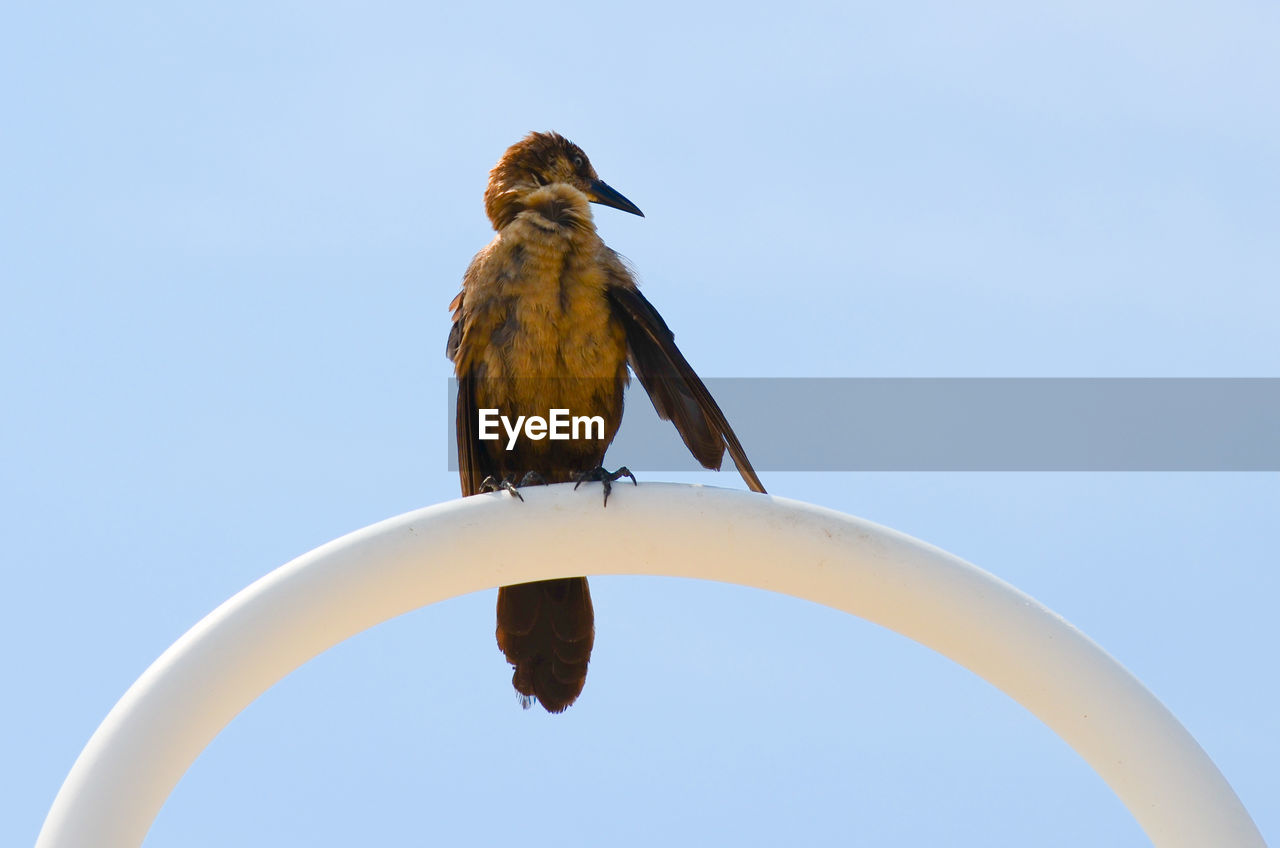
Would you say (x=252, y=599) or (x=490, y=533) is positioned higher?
(x=490, y=533)

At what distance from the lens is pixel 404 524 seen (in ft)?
12.6

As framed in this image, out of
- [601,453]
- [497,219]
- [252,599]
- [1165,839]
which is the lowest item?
[1165,839]

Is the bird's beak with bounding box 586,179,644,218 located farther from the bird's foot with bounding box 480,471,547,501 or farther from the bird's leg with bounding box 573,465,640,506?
the bird's leg with bounding box 573,465,640,506

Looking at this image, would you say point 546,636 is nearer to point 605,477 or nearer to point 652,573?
point 605,477

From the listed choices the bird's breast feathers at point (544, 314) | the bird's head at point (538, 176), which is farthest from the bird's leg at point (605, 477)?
the bird's head at point (538, 176)

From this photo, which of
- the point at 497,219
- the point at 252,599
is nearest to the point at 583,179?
the point at 497,219

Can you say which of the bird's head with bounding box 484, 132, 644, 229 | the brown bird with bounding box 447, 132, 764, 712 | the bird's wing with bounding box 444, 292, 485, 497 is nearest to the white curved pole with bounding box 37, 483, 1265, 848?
the brown bird with bounding box 447, 132, 764, 712

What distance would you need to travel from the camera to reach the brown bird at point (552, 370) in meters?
5.62

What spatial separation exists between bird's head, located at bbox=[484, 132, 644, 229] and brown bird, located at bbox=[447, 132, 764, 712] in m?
0.14

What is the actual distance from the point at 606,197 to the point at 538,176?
1.18 ft

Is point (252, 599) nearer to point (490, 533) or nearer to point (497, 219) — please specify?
point (490, 533)

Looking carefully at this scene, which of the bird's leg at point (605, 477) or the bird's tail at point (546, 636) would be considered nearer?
the bird's leg at point (605, 477)

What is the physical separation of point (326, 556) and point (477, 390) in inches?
97.5

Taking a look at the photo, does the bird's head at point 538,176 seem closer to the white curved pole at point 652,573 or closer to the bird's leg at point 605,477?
the bird's leg at point 605,477
